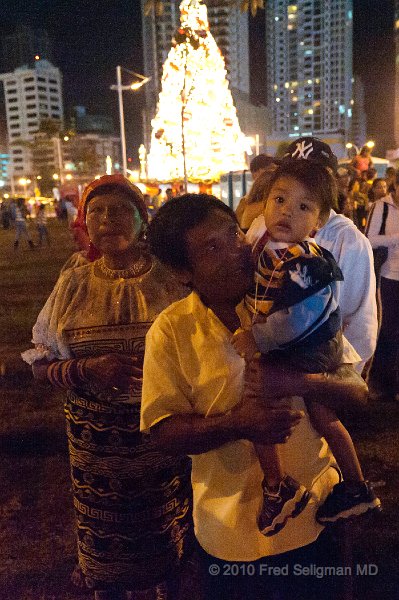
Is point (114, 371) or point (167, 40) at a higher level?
point (167, 40)

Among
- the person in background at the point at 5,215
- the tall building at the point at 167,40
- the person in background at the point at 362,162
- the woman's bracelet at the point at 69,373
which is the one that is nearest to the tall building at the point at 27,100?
the tall building at the point at 167,40

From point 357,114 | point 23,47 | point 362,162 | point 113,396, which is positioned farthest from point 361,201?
point 23,47

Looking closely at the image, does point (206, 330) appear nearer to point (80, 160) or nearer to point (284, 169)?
point (284, 169)

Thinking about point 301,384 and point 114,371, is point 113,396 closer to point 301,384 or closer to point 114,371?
point 114,371

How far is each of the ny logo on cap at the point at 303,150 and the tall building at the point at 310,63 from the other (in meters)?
116

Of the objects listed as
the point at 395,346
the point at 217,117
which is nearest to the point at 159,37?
the point at 217,117

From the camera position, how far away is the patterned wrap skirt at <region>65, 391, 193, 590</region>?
2322 millimetres

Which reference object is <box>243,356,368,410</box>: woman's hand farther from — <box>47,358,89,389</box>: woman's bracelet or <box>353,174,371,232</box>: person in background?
<box>353,174,371,232</box>: person in background

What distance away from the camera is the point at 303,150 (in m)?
2.69

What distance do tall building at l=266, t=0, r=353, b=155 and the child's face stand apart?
384 feet

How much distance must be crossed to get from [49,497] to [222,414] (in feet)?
8.94

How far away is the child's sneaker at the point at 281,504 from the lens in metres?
1.57

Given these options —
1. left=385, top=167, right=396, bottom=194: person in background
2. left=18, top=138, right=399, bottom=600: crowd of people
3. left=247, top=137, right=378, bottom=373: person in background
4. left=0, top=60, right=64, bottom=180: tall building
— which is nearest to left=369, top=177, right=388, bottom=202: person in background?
left=385, top=167, right=396, bottom=194: person in background

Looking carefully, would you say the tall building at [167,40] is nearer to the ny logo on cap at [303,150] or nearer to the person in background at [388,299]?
the person in background at [388,299]
